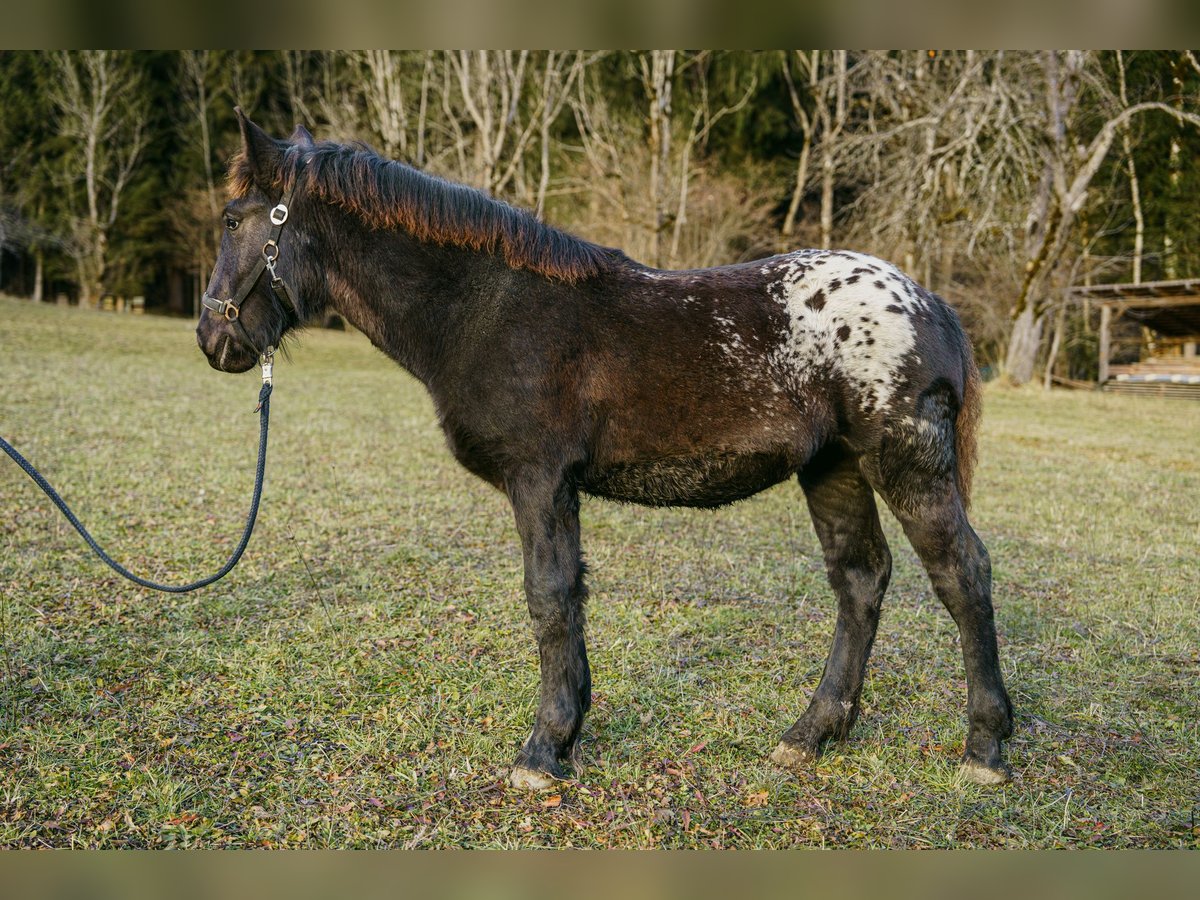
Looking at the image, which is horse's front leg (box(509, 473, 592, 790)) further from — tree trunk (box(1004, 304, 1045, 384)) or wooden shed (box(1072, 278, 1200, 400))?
wooden shed (box(1072, 278, 1200, 400))

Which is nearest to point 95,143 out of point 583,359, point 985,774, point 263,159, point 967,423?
point 263,159

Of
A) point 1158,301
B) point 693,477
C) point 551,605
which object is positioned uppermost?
point 1158,301

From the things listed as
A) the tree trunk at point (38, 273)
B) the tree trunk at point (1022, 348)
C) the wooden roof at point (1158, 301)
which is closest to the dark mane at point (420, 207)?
the tree trunk at point (1022, 348)

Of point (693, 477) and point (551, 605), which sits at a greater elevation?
point (693, 477)

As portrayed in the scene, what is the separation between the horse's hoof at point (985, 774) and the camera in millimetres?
3545

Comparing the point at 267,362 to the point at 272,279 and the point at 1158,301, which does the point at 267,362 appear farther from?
the point at 1158,301

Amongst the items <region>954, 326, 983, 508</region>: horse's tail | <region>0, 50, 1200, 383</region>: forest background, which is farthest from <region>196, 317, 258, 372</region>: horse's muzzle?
<region>0, 50, 1200, 383</region>: forest background

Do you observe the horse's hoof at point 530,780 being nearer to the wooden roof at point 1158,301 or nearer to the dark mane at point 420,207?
the dark mane at point 420,207

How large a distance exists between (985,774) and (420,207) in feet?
11.0

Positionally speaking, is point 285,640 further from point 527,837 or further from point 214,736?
point 527,837

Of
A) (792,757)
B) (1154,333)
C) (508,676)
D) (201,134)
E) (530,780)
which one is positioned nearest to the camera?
(530,780)

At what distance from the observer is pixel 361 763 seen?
12.0 ft

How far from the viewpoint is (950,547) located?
3.54 meters

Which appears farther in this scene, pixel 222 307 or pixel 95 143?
pixel 95 143
